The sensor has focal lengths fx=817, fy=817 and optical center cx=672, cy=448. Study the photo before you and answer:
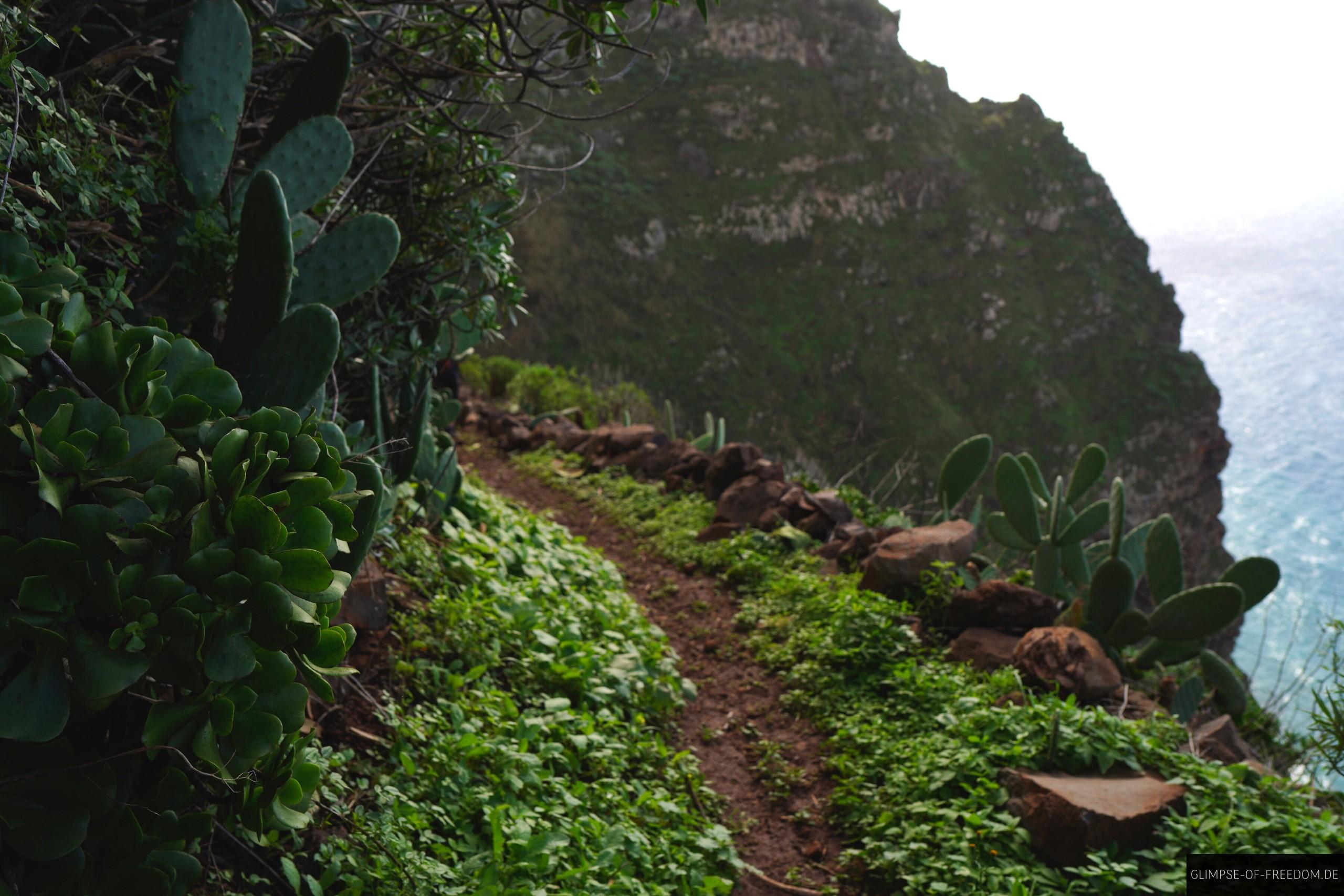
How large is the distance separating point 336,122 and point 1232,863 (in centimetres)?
352

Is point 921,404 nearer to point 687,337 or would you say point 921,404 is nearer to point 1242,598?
point 687,337

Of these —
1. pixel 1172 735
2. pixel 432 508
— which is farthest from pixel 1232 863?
pixel 432 508

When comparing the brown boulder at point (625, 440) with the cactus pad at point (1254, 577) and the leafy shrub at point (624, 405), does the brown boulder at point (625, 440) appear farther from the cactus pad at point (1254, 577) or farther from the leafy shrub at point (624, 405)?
the cactus pad at point (1254, 577)

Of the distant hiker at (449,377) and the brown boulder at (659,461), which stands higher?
the distant hiker at (449,377)

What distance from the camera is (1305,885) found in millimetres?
2354

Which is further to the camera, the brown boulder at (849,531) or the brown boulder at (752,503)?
the brown boulder at (752,503)

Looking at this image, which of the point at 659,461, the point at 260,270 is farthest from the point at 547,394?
the point at 260,270

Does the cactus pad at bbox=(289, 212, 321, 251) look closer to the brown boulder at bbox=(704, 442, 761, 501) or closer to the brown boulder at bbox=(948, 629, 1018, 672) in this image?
the brown boulder at bbox=(948, 629, 1018, 672)

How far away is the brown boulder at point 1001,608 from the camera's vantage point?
14.1 ft

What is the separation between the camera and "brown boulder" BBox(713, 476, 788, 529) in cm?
621

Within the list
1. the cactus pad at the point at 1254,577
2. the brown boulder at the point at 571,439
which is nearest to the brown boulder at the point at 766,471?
the brown boulder at the point at 571,439

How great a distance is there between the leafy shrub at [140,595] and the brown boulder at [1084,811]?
2.45 m

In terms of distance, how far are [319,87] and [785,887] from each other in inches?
119

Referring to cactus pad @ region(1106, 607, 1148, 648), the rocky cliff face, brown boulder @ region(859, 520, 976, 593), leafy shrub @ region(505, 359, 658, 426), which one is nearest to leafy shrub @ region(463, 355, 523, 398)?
leafy shrub @ region(505, 359, 658, 426)
